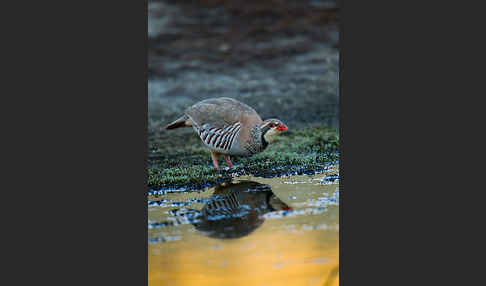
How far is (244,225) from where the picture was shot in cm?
602

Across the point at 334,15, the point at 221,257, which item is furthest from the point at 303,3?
the point at 221,257

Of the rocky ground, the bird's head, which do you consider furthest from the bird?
the rocky ground

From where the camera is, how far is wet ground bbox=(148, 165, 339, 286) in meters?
5.29

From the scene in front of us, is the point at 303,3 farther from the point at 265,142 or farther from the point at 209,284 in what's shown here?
the point at 209,284

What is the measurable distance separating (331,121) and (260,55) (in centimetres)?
279

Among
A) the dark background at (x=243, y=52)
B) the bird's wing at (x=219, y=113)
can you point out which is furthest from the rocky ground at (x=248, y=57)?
the bird's wing at (x=219, y=113)

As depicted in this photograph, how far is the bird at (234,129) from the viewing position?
24.1 ft

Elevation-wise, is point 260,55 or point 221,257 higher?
point 260,55

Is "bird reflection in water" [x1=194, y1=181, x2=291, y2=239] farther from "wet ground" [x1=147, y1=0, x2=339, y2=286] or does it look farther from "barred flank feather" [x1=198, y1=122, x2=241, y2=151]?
"barred flank feather" [x1=198, y1=122, x2=241, y2=151]

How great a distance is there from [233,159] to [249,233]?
239cm

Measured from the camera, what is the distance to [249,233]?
19.2 ft

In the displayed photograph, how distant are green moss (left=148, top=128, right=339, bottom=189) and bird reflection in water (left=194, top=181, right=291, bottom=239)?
15.5 inches

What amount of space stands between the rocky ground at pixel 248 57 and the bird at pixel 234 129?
190 centimetres

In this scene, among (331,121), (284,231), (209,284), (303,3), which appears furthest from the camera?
(303,3)
